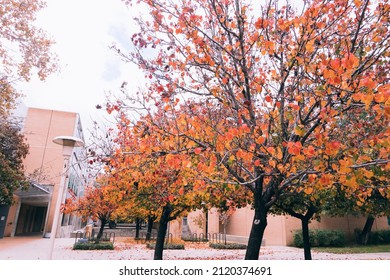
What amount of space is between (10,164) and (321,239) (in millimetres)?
21453

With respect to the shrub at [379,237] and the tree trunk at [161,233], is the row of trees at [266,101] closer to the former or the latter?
the tree trunk at [161,233]

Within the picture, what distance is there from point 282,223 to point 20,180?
18.2m

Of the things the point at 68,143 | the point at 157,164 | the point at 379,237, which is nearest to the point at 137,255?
the point at 157,164

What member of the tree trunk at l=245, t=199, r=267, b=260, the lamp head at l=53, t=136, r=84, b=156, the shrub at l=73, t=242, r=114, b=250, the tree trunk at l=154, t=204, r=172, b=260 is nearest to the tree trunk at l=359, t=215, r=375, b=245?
the tree trunk at l=154, t=204, r=172, b=260

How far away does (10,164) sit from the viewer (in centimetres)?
1814

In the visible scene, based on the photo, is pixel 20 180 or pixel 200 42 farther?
pixel 20 180

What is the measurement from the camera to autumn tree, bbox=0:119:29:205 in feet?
56.2

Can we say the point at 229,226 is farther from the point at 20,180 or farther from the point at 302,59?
the point at 302,59

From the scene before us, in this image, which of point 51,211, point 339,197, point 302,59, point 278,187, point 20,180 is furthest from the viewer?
point 51,211

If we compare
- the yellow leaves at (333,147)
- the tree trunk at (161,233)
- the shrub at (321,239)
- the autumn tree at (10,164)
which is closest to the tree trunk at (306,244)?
the tree trunk at (161,233)

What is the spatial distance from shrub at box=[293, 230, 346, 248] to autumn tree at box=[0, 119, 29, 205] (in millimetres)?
18777

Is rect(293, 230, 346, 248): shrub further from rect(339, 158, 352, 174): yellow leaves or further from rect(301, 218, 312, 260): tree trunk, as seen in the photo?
rect(339, 158, 352, 174): yellow leaves
